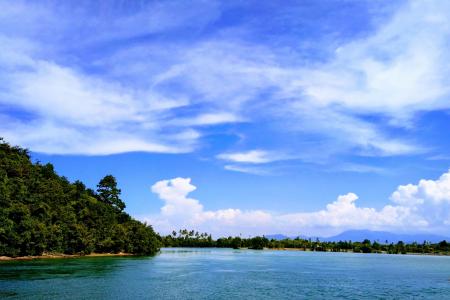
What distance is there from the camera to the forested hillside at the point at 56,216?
9438cm

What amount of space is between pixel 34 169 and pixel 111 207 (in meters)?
40.6

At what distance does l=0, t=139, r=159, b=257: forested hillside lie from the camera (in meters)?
94.4

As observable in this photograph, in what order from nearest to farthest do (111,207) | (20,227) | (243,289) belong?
(243,289), (20,227), (111,207)

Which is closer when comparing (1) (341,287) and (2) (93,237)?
(1) (341,287)

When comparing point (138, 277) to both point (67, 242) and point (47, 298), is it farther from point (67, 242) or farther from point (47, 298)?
point (67, 242)

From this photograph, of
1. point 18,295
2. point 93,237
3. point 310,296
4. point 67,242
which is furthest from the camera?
point 93,237

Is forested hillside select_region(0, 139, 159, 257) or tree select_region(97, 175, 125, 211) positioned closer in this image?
forested hillside select_region(0, 139, 159, 257)

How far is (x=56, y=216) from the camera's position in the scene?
378ft

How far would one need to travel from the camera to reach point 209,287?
197 ft

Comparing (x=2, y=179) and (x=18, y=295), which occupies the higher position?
(x=2, y=179)

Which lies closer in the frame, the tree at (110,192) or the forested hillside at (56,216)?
the forested hillside at (56,216)

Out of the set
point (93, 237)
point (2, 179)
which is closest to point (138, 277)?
point (2, 179)

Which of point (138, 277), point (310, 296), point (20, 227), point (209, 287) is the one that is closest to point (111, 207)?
point (20, 227)

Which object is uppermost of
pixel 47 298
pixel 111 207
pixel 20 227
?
pixel 111 207
